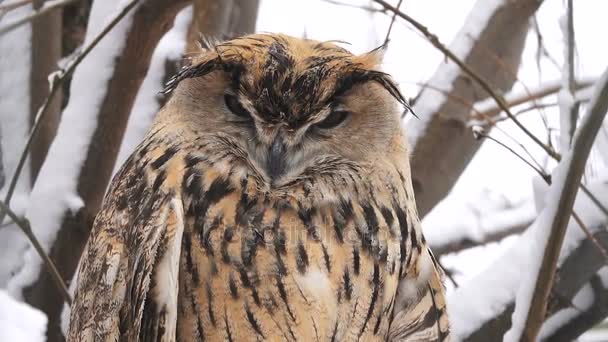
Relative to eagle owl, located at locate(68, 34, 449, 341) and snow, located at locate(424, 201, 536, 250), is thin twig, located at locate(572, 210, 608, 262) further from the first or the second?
snow, located at locate(424, 201, 536, 250)

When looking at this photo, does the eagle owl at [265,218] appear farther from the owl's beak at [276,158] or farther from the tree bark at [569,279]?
the tree bark at [569,279]

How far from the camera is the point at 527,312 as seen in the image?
1.79 metres

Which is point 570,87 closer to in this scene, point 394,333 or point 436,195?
point 394,333

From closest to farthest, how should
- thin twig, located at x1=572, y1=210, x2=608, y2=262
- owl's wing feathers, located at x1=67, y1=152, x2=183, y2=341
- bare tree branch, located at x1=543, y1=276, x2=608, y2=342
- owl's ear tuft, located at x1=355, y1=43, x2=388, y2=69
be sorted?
owl's wing feathers, located at x1=67, y1=152, x2=183, y2=341 → owl's ear tuft, located at x1=355, y1=43, x2=388, y2=69 → thin twig, located at x1=572, y1=210, x2=608, y2=262 → bare tree branch, located at x1=543, y1=276, x2=608, y2=342

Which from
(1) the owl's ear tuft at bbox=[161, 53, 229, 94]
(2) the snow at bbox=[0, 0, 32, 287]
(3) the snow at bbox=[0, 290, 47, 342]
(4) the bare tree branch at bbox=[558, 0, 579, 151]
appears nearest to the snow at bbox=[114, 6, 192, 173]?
(2) the snow at bbox=[0, 0, 32, 287]

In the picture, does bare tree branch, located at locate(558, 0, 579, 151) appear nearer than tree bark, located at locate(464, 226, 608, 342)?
Yes

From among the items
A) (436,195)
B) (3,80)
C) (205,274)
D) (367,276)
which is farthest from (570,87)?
(3,80)

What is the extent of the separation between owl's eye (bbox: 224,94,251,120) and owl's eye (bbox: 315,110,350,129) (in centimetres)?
15

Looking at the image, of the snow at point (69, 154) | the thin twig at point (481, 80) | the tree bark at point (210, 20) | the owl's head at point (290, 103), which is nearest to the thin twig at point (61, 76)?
the owl's head at point (290, 103)

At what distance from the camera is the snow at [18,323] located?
186 centimetres

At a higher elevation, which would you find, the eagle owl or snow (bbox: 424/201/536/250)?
the eagle owl

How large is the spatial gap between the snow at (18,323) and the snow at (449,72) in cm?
153

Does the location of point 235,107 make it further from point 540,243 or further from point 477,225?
point 477,225

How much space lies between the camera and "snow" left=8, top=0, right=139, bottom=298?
265 centimetres
